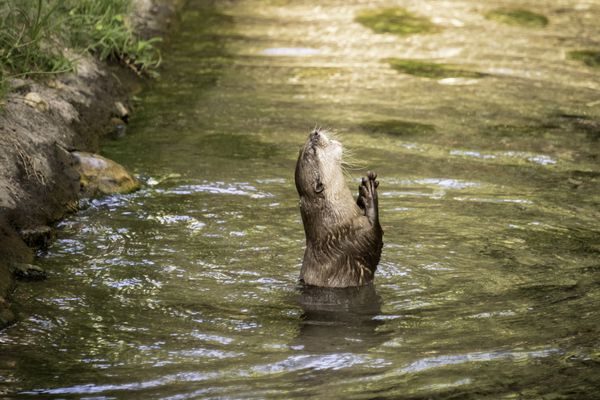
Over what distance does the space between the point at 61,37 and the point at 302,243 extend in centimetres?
294

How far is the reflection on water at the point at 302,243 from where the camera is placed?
4.10 meters

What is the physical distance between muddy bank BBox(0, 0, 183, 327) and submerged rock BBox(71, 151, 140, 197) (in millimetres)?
61

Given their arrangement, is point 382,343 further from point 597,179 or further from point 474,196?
point 597,179

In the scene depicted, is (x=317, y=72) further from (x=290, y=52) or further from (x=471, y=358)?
(x=471, y=358)

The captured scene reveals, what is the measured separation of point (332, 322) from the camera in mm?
4695

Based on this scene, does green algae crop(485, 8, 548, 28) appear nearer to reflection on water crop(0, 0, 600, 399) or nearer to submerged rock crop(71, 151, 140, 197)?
reflection on water crop(0, 0, 600, 399)

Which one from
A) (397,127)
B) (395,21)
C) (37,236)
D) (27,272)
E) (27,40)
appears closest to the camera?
(27,272)

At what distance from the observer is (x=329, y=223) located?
5.04 m

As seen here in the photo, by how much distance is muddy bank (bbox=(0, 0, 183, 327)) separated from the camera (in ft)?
18.3

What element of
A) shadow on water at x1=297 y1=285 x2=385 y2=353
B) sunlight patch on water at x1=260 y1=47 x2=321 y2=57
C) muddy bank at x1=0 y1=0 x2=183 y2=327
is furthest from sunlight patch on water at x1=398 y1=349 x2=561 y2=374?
sunlight patch on water at x1=260 y1=47 x2=321 y2=57

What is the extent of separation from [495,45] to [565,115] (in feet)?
8.56

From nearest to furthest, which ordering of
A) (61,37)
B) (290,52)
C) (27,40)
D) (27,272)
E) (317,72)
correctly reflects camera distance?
(27,272) < (27,40) < (61,37) < (317,72) < (290,52)

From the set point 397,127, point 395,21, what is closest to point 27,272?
point 397,127

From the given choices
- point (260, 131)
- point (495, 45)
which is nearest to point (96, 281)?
point (260, 131)
